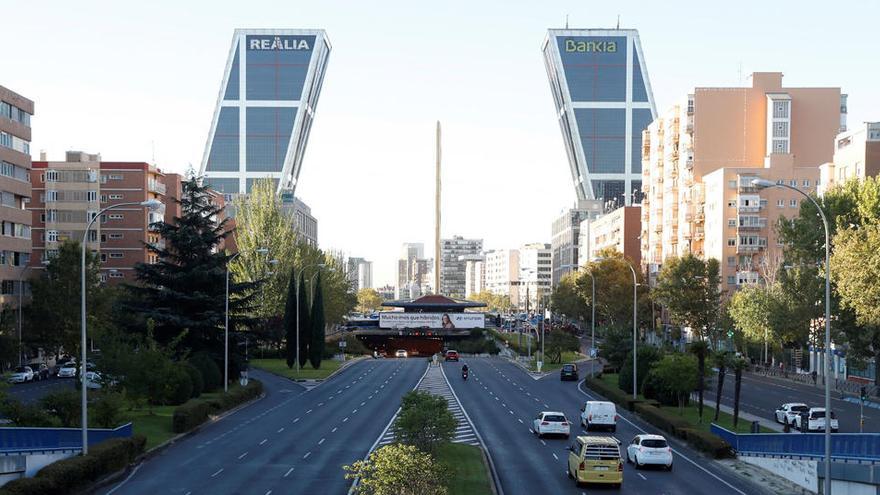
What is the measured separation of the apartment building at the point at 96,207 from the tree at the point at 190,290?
124ft

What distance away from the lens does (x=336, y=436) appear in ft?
160

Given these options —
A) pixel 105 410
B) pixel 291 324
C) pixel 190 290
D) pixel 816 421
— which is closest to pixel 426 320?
pixel 291 324

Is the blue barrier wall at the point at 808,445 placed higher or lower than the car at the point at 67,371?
higher

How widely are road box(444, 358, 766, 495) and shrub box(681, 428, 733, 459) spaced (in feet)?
1.47

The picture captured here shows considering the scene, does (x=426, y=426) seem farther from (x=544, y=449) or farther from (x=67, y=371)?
(x=67, y=371)

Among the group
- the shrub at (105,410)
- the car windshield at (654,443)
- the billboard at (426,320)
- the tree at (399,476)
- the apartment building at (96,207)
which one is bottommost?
the billboard at (426,320)

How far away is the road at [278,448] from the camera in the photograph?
114 ft

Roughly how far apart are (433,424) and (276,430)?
1899 centimetres

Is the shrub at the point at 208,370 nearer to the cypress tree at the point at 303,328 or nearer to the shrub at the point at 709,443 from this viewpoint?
the cypress tree at the point at 303,328

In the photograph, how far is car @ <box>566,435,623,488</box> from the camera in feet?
111

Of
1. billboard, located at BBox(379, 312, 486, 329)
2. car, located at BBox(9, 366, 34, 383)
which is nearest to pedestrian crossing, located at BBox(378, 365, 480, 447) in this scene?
car, located at BBox(9, 366, 34, 383)

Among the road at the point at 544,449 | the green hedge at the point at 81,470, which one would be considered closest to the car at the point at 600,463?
the road at the point at 544,449

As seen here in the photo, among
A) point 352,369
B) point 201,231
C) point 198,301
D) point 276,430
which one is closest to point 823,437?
point 276,430

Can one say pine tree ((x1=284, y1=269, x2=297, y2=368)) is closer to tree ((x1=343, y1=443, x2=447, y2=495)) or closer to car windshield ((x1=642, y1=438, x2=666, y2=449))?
car windshield ((x1=642, y1=438, x2=666, y2=449))
